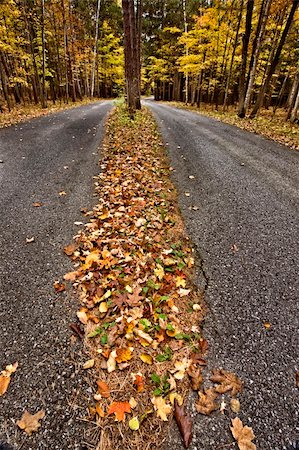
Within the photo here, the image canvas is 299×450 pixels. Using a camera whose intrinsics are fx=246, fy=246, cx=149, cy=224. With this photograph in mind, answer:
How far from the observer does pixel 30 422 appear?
5.53 ft

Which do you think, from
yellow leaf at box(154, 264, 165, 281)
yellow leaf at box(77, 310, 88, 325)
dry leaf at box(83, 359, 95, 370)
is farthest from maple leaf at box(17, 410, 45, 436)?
yellow leaf at box(154, 264, 165, 281)

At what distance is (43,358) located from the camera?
6.80 ft

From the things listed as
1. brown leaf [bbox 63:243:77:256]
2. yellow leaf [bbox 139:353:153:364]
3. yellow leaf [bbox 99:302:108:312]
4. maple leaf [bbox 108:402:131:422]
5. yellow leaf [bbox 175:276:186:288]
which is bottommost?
maple leaf [bbox 108:402:131:422]

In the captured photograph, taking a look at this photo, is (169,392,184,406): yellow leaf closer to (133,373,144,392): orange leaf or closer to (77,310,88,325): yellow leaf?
(133,373,144,392): orange leaf

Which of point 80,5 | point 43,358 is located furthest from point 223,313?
point 80,5

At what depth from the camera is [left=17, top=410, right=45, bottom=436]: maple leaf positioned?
1.65m

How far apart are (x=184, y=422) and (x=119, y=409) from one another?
464 millimetres

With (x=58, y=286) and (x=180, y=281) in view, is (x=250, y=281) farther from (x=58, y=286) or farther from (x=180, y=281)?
(x=58, y=286)

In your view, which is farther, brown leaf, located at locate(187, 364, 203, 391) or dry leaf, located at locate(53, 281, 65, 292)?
dry leaf, located at locate(53, 281, 65, 292)

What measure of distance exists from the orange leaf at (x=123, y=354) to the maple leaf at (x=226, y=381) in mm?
694

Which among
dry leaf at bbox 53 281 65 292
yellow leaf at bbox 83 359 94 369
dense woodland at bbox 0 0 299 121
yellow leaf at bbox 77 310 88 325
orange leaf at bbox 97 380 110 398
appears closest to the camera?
orange leaf at bbox 97 380 110 398

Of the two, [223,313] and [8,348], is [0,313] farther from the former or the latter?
[223,313]

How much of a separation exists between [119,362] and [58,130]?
9363 millimetres

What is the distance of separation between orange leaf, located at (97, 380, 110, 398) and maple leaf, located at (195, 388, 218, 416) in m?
0.67
